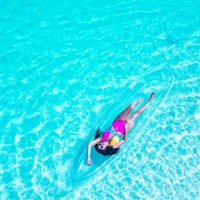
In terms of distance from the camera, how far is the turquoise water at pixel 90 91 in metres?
8.76

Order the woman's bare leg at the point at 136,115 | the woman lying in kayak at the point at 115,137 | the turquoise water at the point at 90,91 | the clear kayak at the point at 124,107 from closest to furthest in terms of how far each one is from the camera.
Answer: the woman lying in kayak at the point at 115,137 < the turquoise water at the point at 90,91 < the clear kayak at the point at 124,107 < the woman's bare leg at the point at 136,115

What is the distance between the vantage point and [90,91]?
10805 mm

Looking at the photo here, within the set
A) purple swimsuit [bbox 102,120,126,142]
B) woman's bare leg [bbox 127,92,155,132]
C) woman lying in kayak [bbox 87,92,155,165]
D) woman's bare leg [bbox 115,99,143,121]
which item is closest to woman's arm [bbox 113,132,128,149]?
woman lying in kayak [bbox 87,92,155,165]

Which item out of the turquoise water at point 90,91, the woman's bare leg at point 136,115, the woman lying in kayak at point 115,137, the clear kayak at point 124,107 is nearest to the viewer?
the woman lying in kayak at point 115,137

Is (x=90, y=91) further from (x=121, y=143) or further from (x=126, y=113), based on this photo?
(x=121, y=143)

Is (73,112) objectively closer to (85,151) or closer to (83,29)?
(85,151)

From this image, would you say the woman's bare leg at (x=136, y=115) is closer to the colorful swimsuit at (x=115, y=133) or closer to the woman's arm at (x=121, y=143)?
the colorful swimsuit at (x=115, y=133)

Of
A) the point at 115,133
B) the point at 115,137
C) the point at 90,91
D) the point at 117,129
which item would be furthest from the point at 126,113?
the point at 90,91

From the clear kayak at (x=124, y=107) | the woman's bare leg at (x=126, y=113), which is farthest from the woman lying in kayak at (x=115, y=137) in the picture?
the clear kayak at (x=124, y=107)

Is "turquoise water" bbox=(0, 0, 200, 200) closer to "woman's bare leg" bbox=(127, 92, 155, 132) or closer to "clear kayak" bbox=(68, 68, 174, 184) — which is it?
"clear kayak" bbox=(68, 68, 174, 184)

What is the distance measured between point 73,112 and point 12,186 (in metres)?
2.92

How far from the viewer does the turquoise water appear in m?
8.76

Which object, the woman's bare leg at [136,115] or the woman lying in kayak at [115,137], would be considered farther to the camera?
the woman's bare leg at [136,115]

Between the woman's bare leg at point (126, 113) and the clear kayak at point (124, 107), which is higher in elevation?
the woman's bare leg at point (126, 113)
